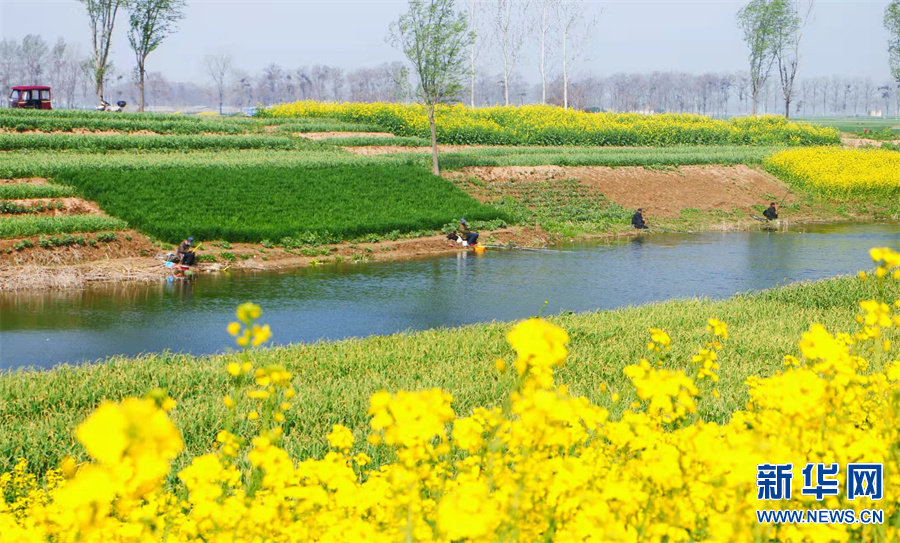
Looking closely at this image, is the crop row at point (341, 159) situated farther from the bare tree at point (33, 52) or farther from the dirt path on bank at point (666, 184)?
the bare tree at point (33, 52)

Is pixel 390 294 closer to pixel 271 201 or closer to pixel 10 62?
pixel 271 201

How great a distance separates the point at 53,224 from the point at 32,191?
3.38m

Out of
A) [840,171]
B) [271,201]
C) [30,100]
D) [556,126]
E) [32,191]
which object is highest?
[30,100]

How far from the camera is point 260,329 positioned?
11.9 ft

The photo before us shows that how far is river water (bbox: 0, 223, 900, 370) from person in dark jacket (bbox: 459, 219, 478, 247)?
92cm

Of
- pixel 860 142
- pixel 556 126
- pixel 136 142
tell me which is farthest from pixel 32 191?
pixel 860 142

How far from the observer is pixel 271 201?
86.1 ft

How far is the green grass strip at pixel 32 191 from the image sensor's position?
75.3ft

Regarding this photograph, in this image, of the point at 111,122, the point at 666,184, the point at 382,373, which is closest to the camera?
the point at 382,373

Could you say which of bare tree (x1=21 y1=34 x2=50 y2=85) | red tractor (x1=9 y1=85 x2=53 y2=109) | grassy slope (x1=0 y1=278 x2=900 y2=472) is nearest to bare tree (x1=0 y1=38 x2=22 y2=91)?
bare tree (x1=21 y1=34 x2=50 y2=85)

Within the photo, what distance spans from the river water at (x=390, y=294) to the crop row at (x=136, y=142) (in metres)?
15.5

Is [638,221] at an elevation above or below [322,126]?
below

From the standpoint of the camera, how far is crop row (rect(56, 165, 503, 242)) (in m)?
23.1

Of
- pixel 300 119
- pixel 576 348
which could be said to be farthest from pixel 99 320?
pixel 300 119
